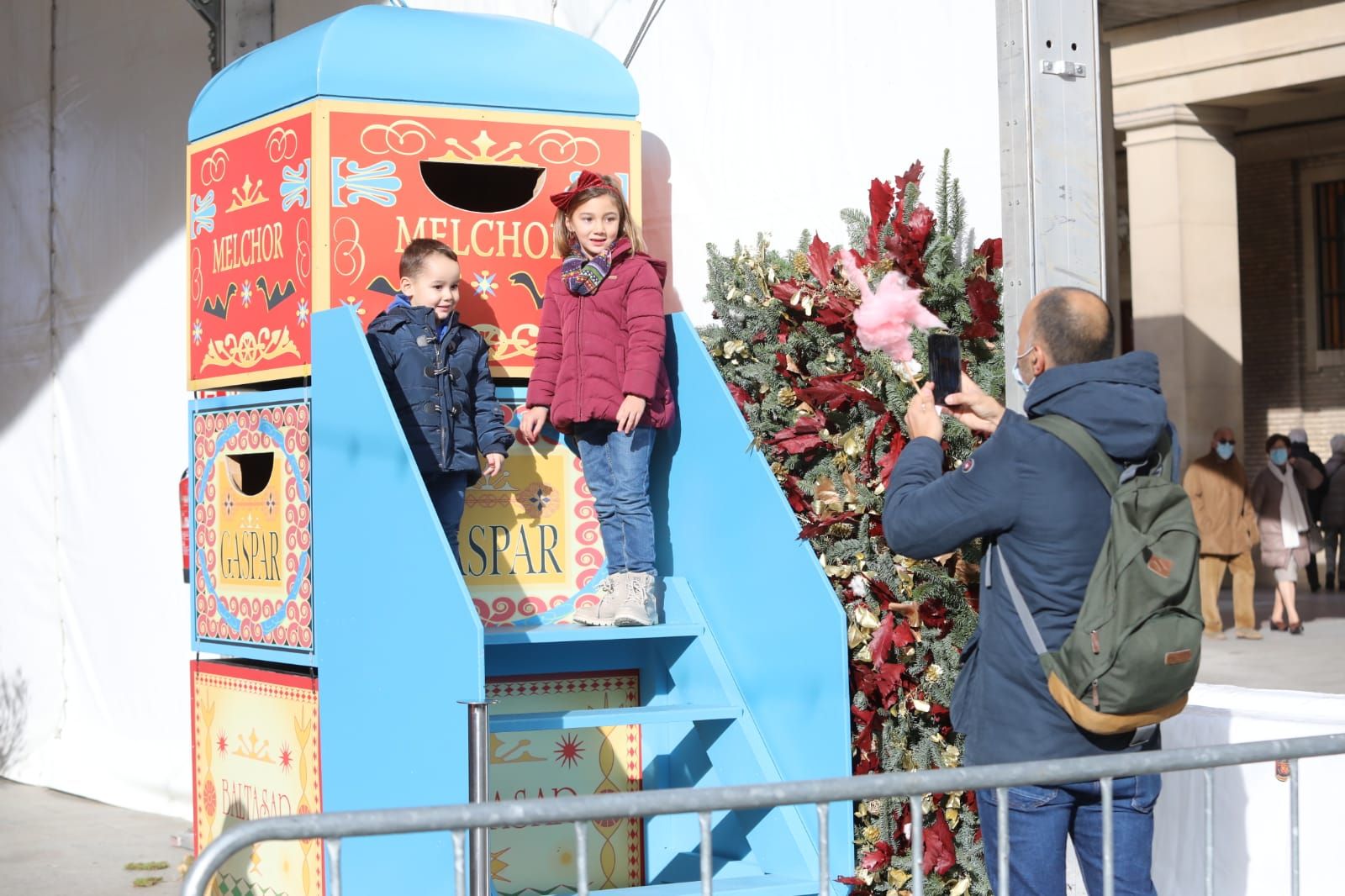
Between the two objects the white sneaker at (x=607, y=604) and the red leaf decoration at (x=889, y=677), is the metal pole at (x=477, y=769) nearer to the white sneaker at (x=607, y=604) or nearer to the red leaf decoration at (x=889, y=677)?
the white sneaker at (x=607, y=604)

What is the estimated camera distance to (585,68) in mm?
6047

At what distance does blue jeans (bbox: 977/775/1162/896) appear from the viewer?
3574mm

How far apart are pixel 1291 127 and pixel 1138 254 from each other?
19.3 feet

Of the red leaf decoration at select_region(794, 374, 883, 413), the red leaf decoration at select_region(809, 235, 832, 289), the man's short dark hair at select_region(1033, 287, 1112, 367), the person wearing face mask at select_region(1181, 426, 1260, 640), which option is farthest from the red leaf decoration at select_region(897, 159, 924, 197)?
the person wearing face mask at select_region(1181, 426, 1260, 640)

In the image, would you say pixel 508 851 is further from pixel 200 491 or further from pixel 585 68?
pixel 585 68

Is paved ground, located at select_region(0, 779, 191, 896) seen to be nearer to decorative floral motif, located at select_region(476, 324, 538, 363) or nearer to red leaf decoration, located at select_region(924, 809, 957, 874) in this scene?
decorative floral motif, located at select_region(476, 324, 538, 363)

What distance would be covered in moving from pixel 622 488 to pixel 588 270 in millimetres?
726

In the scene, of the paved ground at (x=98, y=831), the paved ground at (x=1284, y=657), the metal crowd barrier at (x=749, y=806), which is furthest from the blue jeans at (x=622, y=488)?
the paved ground at (x=1284, y=657)

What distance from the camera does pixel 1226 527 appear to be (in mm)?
14094

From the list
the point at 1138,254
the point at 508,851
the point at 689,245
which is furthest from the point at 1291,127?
the point at 508,851

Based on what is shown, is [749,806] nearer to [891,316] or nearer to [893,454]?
[891,316]

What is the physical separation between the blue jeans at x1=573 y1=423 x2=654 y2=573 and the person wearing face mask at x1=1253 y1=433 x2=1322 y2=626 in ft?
34.7

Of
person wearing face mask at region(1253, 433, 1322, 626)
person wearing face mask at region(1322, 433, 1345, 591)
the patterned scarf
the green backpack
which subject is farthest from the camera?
person wearing face mask at region(1322, 433, 1345, 591)

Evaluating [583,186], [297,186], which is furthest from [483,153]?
[297,186]
